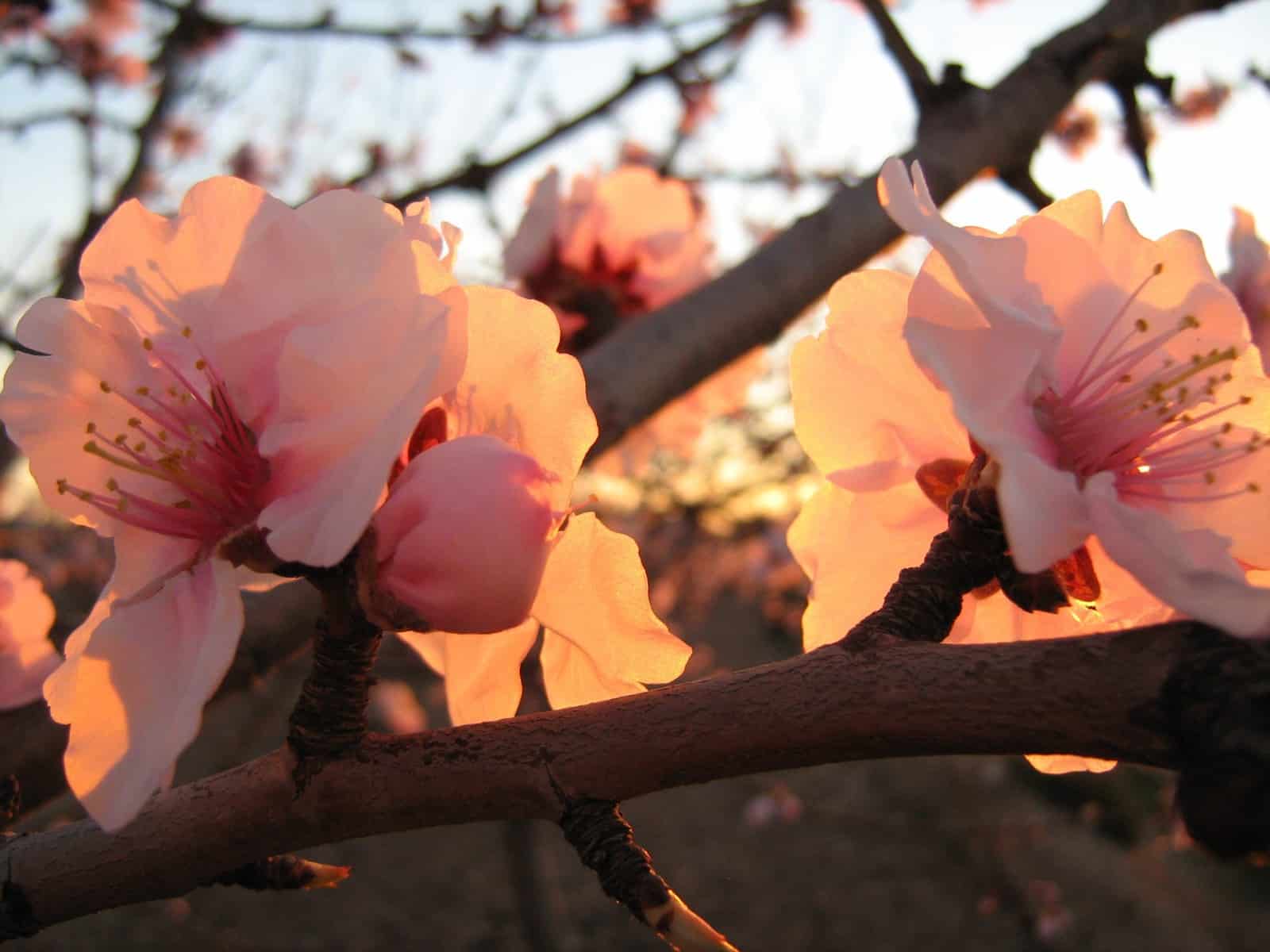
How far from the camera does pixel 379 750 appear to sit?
24.8 inches

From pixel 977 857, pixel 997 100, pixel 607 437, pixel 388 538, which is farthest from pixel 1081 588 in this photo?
pixel 977 857

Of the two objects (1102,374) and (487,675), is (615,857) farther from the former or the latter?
(1102,374)

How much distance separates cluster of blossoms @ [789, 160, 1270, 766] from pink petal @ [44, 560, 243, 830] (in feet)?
1.48

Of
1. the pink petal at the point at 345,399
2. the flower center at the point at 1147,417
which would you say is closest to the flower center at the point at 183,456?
the pink petal at the point at 345,399

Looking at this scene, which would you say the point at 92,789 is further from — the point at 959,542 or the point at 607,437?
the point at 607,437

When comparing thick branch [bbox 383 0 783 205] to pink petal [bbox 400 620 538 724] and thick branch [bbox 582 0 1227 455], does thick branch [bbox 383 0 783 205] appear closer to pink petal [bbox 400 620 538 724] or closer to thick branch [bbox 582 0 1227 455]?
thick branch [bbox 582 0 1227 455]

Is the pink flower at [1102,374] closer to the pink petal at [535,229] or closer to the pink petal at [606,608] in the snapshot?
the pink petal at [606,608]

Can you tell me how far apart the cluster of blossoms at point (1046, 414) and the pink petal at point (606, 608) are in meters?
0.16

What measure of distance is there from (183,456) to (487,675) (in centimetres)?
28

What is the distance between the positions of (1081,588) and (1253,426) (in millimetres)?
202

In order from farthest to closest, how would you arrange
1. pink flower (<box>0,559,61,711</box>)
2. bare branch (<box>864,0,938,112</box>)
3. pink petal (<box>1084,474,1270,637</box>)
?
bare branch (<box>864,0,938,112</box>) < pink flower (<box>0,559,61,711</box>) < pink petal (<box>1084,474,1270,637</box>)

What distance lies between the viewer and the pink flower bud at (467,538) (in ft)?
1.82

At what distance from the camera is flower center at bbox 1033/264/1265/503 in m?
0.68

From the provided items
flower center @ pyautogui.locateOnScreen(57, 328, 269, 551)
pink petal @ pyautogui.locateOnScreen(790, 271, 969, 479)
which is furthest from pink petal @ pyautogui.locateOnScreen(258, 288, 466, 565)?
pink petal @ pyautogui.locateOnScreen(790, 271, 969, 479)
